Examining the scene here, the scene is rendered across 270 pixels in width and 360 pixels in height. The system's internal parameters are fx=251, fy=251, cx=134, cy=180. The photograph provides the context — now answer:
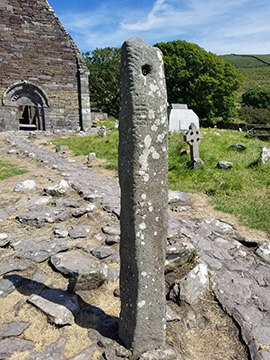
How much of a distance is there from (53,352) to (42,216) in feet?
8.72

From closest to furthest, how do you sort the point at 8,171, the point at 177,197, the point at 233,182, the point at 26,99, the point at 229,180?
1. the point at 177,197
2. the point at 233,182
3. the point at 229,180
4. the point at 8,171
5. the point at 26,99

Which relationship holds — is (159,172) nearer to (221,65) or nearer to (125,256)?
(125,256)

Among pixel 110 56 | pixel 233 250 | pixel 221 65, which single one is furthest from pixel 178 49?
pixel 233 250

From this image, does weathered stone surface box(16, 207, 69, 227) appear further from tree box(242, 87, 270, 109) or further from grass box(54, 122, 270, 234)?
tree box(242, 87, 270, 109)

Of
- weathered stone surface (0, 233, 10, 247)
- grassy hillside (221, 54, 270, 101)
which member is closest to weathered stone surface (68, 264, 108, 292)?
weathered stone surface (0, 233, 10, 247)

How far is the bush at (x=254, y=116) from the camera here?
32.9m

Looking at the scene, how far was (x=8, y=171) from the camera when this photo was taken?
25.8ft

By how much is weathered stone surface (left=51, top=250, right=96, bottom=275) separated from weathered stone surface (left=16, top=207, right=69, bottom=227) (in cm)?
110

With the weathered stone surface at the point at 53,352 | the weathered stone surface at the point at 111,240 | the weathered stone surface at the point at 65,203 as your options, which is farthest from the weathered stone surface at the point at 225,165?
the weathered stone surface at the point at 53,352

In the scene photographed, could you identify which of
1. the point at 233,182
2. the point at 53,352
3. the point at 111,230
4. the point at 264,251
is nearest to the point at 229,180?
the point at 233,182

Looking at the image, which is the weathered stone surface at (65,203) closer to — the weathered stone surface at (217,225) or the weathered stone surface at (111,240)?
the weathered stone surface at (111,240)

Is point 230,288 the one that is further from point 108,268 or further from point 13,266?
point 13,266

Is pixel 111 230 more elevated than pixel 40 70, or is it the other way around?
pixel 40 70

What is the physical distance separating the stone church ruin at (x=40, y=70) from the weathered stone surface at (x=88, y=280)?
16.0 metres
